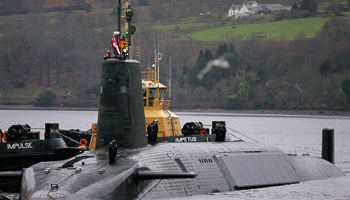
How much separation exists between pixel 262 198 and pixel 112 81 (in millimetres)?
9354

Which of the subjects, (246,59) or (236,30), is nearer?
(246,59)

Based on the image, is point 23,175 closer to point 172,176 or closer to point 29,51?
point 172,176

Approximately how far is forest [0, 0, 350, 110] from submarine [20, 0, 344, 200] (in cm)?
10209

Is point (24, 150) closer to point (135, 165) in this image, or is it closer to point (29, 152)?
point (29, 152)

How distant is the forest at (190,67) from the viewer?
431 feet

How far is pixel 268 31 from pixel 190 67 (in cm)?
3483

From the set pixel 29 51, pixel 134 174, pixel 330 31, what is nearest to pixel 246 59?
pixel 330 31

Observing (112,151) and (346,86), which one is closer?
(112,151)

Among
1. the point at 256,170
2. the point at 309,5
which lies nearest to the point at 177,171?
the point at 256,170

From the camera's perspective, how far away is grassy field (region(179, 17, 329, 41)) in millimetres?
166875

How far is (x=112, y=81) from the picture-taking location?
62.0 ft

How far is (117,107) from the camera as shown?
18828 mm

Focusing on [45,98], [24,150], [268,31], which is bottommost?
[24,150]

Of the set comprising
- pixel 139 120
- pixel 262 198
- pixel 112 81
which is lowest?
pixel 262 198
